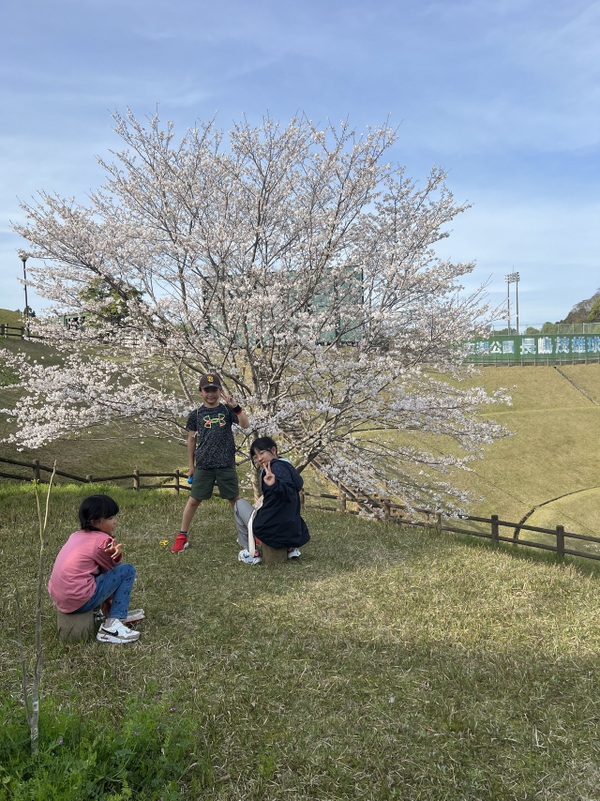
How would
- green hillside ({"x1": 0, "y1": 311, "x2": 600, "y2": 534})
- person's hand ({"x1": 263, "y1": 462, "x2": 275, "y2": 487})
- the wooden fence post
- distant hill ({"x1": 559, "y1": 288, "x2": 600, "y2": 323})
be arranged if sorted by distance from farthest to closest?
distant hill ({"x1": 559, "y1": 288, "x2": 600, "y2": 323}), green hillside ({"x1": 0, "y1": 311, "x2": 600, "y2": 534}), the wooden fence post, person's hand ({"x1": 263, "y1": 462, "x2": 275, "y2": 487})

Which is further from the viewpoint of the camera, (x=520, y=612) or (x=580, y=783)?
(x=520, y=612)

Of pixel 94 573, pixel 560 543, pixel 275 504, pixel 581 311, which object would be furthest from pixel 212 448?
pixel 581 311

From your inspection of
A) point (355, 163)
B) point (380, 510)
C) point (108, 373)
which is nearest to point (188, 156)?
point (355, 163)

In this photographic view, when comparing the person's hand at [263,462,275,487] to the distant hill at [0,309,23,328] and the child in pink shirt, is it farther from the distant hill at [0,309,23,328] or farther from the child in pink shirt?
the distant hill at [0,309,23,328]

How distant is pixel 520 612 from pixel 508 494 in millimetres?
27608

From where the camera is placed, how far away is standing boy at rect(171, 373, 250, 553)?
25.1 feet

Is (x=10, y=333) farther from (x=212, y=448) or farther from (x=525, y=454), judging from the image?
(x=525, y=454)

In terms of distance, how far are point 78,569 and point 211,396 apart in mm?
3383

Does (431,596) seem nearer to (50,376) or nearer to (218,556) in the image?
(218,556)

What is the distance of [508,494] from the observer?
3138 centimetres

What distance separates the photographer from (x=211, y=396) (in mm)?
7629

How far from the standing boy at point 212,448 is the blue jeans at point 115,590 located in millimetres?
2586

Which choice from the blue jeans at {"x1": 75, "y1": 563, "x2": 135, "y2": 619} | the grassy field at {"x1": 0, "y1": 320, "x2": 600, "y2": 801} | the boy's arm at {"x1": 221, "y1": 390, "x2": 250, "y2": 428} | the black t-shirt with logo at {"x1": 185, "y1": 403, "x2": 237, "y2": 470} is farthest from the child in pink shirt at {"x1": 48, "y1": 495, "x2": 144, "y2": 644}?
the boy's arm at {"x1": 221, "y1": 390, "x2": 250, "y2": 428}

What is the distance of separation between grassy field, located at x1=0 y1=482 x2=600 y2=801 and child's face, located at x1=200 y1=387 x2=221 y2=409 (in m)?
2.20
